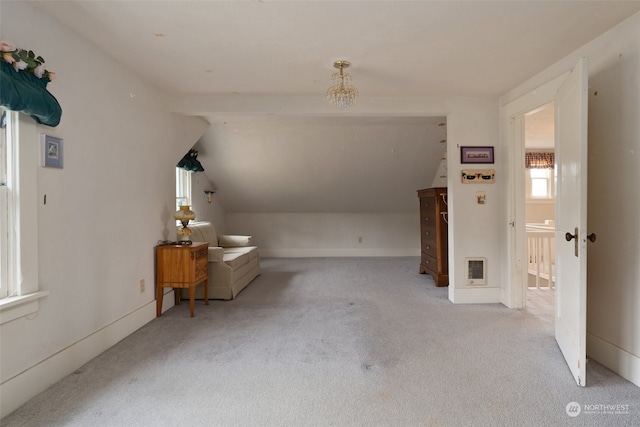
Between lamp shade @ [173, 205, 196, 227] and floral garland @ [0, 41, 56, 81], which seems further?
lamp shade @ [173, 205, 196, 227]

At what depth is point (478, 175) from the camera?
138 inches

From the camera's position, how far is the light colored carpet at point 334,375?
65.7 inches

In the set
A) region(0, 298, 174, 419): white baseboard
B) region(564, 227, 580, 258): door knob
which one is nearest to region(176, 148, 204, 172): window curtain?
region(0, 298, 174, 419): white baseboard

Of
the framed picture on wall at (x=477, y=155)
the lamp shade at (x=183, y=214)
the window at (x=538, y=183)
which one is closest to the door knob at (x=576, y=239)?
the framed picture on wall at (x=477, y=155)

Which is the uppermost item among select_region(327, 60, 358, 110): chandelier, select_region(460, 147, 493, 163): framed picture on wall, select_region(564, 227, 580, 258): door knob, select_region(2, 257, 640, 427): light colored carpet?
select_region(327, 60, 358, 110): chandelier

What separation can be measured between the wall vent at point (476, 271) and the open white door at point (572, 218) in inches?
43.6

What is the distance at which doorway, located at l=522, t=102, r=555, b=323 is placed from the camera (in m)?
3.78

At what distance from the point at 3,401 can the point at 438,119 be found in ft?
15.8

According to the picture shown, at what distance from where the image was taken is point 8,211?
1755mm

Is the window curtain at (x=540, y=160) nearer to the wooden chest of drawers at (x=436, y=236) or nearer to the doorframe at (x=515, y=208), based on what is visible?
the wooden chest of drawers at (x=436, y=236)

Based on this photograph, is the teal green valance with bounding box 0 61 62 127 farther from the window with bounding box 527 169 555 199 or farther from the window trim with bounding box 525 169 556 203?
the window with bounding box 527 169 555 199

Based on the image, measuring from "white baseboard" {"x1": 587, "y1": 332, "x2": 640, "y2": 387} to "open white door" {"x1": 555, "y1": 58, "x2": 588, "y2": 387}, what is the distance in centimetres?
19

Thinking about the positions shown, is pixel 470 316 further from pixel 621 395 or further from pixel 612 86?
pixel 612 86

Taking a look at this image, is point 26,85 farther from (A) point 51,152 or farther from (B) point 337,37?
(B) point 337,37
